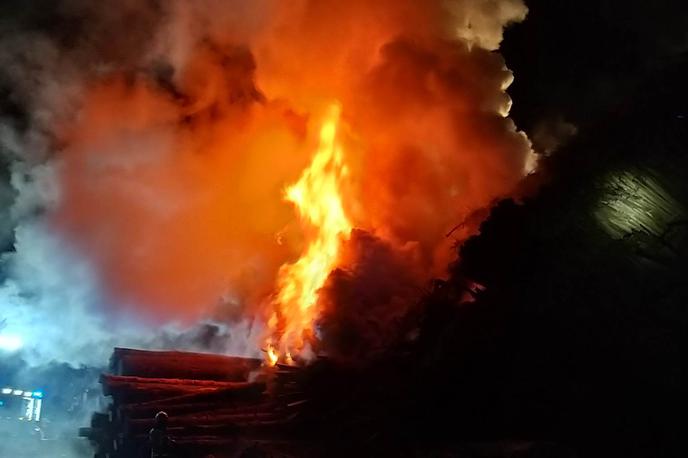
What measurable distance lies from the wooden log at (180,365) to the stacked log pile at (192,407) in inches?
0.7

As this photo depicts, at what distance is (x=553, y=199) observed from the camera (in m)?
9.53

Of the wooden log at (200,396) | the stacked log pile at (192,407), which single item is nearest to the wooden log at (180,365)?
the stacked log pile at (192,407)

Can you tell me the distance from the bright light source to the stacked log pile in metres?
9.83

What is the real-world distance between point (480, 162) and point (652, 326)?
4.32 metres

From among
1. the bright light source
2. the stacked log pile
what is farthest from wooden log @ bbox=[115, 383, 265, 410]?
the bright light source

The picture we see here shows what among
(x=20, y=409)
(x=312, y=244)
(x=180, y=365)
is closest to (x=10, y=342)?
(x=20, y=409)

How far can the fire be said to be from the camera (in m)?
10.5

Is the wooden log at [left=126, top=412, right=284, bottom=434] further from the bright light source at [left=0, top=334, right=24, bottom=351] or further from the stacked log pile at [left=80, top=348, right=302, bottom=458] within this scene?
the bright light source at [left=0, top=334, right=24, bottom=351]

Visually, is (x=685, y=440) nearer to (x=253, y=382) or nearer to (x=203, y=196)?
(x=253, y=382)

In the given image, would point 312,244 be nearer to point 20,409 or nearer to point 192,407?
point 192,407

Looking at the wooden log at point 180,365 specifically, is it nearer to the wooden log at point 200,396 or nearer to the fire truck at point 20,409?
the wooden log at point 200,396

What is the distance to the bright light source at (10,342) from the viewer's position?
17.6 metres

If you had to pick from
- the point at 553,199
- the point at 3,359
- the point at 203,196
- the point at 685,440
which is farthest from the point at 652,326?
the point at 3,359

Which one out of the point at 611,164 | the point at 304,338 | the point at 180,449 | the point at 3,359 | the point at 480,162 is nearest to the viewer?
the point at 180,449
